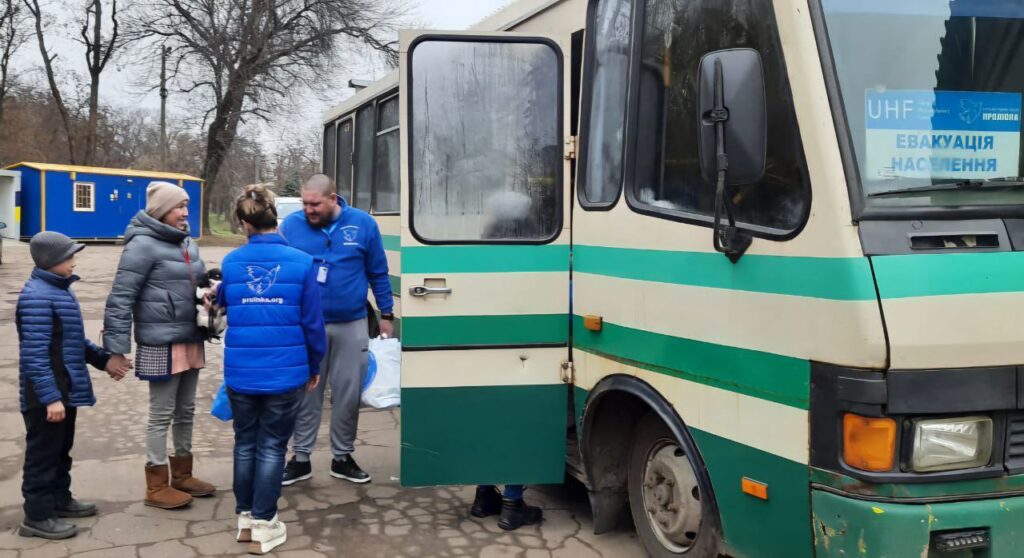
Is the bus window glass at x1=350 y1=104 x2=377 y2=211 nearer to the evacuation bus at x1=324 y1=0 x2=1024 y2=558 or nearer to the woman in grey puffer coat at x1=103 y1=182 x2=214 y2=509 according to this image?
the woman in grey puffer coat at x1=103 y1=182 x2=214 y2=509

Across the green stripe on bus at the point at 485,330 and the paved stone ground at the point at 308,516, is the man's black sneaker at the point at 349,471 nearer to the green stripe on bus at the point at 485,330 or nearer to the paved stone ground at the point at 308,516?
the paved stone ground at the point at 308,516

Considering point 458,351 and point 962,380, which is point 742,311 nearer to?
point 962,380

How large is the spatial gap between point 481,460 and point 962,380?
2334 millimetres

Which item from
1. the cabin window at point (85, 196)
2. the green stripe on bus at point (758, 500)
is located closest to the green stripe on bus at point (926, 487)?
the green stripe on bus at point (758, 500)

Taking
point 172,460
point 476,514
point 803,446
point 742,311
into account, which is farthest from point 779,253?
point 172,460

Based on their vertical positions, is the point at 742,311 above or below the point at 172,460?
above

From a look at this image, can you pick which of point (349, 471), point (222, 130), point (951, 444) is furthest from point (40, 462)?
point (222, 130)

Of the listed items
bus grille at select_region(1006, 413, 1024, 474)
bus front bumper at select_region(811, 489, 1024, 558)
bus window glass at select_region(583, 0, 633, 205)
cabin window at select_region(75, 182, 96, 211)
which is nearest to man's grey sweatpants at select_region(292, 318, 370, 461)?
bus window glass at select_region(583, 0, 633, 205)

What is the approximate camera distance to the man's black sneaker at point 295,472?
5289 mm

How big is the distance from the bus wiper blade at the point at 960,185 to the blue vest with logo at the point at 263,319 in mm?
2674

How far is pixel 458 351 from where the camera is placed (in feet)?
13.7

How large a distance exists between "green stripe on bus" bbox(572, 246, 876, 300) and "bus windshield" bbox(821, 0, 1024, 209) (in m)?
0.27

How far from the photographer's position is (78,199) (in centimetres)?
3016

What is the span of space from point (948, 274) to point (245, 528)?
349 cm
